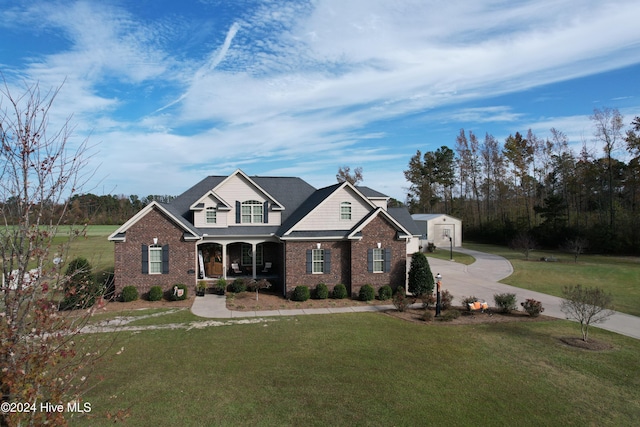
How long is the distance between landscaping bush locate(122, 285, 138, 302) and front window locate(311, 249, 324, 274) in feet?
29.6

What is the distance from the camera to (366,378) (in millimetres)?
10578

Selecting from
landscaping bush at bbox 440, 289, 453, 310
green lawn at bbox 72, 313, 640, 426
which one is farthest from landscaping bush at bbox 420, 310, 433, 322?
landscaping bush at bbox 440, 289, 453, 310

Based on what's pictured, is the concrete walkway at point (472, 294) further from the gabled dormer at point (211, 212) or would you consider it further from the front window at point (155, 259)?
the gabled dormer at point (211, 212)

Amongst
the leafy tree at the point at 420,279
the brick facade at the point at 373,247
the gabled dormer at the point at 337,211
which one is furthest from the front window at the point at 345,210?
the leafy tree at the point at 420,279

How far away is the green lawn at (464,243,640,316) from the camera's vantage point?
22.1m

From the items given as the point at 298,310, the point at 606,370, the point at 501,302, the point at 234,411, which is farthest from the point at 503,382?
the point at 298,310

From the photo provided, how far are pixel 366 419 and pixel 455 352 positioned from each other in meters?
5.44

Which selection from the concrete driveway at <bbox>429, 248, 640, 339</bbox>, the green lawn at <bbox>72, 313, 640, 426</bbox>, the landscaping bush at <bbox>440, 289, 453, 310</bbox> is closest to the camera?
the green lawn at <bbox>72, 313, 640, 426</bbox>

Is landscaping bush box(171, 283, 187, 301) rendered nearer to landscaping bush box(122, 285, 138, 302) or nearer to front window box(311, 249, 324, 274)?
landscaping bush box(122, 285, 138, 302)

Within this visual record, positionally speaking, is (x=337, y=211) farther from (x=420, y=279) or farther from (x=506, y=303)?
(x=506, y=303)

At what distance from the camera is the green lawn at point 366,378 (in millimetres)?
8688

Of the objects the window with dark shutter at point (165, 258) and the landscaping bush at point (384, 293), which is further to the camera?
the landscaping bush at point (384, 293)

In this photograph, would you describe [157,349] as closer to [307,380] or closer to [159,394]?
[159,394]

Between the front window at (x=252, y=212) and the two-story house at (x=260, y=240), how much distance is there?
60 millimetres
